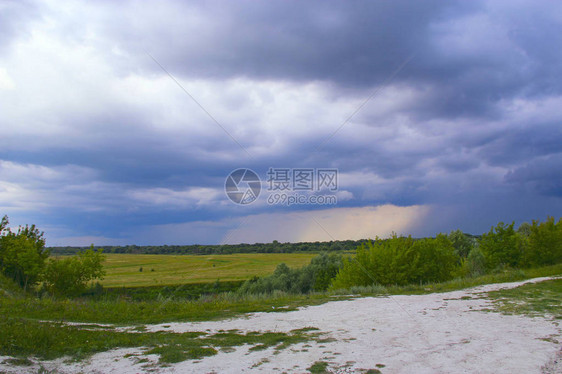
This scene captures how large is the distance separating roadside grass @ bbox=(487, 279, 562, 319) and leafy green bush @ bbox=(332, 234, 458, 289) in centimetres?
871

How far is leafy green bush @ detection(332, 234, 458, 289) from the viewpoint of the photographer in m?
24.2

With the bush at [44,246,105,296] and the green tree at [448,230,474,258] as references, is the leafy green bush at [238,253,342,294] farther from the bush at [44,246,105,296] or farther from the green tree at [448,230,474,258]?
the green tree at [448,230,474,258]

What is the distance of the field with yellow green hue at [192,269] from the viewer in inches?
2265

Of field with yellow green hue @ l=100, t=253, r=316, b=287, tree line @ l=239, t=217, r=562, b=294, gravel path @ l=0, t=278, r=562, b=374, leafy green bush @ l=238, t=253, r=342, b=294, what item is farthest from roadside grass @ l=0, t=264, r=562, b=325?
field with yellow green hue @ l=100, t=253, r=316, b=287

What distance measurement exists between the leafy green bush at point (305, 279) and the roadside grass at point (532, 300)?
1389 inches

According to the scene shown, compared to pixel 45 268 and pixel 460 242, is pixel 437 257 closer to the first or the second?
pixel 45 268

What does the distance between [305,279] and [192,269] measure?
Answer: 2593 cm

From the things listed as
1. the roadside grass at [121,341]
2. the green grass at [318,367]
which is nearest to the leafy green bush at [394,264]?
the roadside grass at [121,341]

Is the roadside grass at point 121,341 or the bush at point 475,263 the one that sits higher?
the bush at point 475,263

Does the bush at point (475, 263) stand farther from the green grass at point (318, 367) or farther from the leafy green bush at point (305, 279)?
the green grass at point (318, 367)

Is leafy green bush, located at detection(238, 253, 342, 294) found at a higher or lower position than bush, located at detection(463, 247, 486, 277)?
lower

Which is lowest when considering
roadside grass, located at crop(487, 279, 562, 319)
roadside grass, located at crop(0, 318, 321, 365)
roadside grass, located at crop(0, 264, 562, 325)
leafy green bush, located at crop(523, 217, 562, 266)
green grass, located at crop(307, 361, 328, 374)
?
roadside grass, located at crop(0, 264, 562, 325)

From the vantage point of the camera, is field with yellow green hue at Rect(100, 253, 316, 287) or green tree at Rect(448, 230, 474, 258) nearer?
field with yellow green hue at Rect(100, 253, 316, 287)

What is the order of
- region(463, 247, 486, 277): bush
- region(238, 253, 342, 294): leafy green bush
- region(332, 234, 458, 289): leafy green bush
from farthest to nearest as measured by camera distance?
region(238, 253, 342, 294): leafy green bush → region(463, 247, 486, 277): bush → region(332, 234, 458, 289): leafy green bush
